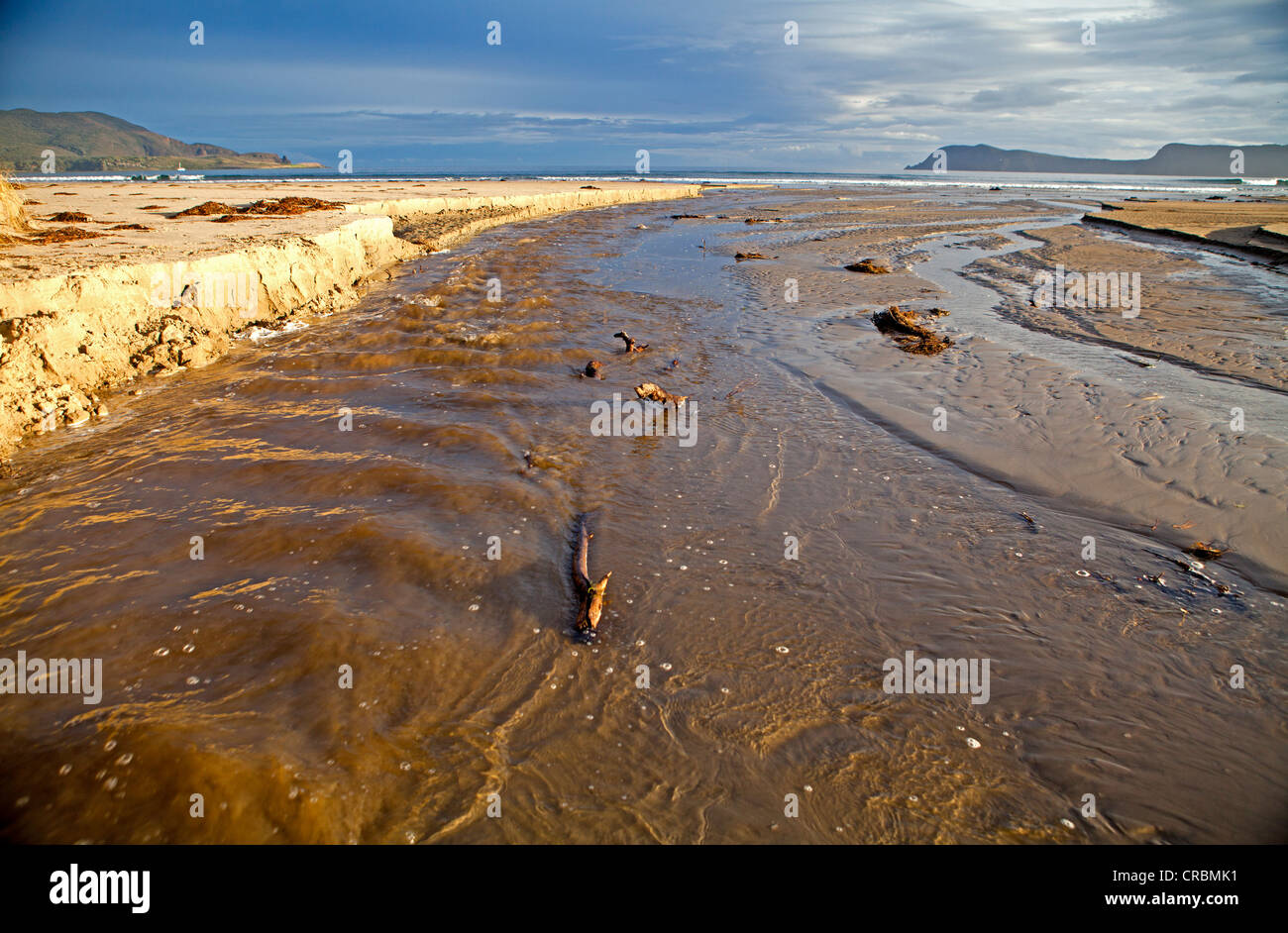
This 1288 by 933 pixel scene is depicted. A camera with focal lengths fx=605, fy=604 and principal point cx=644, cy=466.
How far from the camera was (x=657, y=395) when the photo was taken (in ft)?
25.5

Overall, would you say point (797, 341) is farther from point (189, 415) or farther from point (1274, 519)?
point (189, 415)

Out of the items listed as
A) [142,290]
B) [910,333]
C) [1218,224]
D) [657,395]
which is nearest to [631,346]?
[657,395]

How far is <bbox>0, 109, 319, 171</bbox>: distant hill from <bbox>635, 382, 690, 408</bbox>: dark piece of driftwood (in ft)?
375

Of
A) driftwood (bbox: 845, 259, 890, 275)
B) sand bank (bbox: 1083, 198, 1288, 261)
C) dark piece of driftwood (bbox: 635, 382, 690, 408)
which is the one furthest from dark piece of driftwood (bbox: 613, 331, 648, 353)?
sand bank (bbox: 1083, 198, 1288, 261)

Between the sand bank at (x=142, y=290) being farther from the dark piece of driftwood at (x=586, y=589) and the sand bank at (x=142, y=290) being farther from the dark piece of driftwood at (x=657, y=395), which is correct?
the dark piece of driftwood at (x=657, y=395)

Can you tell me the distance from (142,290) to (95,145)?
166711mm

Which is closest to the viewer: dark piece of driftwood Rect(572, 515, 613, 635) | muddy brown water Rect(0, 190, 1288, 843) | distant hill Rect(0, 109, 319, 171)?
muddy brown water Rect(0, 190, 1288, 843)

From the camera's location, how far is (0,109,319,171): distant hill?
96.8 m

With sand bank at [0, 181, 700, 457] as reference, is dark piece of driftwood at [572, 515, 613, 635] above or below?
below

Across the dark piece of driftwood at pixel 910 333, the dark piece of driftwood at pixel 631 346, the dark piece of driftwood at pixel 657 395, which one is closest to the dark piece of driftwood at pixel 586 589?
the dark piece of driftwood at pixel 657 395

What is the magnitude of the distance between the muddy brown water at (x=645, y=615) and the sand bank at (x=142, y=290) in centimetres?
57

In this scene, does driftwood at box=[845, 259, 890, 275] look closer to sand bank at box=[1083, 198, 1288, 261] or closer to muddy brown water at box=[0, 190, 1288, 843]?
muddy brown water at box=[0, 190, 1288, 843]
